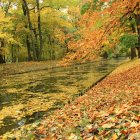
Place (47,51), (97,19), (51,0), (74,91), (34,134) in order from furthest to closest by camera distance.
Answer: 1. (47,51)
2. (51,0)
3. (74,91)
4. (97,19)
5. (34,134)

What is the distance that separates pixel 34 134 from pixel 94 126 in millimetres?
2242

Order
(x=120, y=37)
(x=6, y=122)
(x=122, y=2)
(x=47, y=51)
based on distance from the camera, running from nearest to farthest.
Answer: (x=6, y=122)
(x=122, y=2)
(x=120, y=37)
(x=47, y=51)

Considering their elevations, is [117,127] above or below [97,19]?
below

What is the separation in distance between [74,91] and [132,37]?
9.49 m

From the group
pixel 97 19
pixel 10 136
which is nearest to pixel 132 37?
pixel 97 19

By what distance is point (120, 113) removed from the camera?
7.00m

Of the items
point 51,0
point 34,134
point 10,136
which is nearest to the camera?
point 34,134

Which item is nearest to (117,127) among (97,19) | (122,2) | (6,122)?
(6,122)

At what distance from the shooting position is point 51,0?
4925 cm

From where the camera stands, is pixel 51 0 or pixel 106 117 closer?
pixel 106 117

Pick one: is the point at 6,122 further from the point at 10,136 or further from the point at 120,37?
the point at 120,37

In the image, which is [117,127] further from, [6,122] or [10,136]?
[6,122]

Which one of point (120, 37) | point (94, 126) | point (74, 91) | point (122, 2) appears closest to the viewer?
point (94, 126)

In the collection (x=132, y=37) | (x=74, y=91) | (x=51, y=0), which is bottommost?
(x=74, y=91)
